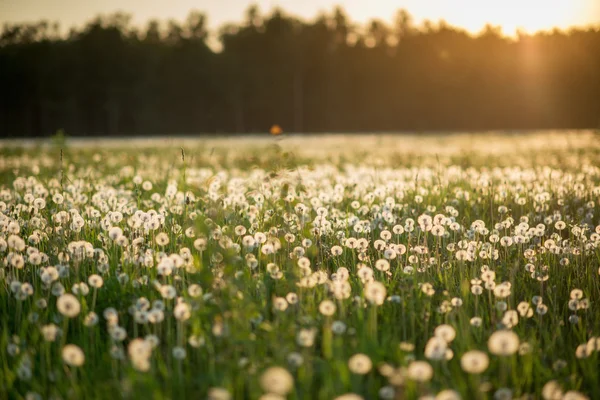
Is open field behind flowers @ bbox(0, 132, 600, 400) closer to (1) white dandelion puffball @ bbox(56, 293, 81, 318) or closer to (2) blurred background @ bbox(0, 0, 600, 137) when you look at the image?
(1) white dandelion puffball @ bbox(56, 293, 81, 318)

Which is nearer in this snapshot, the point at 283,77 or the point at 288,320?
the point at 288,320

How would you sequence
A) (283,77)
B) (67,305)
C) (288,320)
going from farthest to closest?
(283,77) < (288,320) < (67,305)

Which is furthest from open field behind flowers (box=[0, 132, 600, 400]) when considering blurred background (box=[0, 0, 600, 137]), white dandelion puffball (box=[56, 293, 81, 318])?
blurred background (box=[0, 0, 600, 137])

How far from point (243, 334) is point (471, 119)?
6884 cm

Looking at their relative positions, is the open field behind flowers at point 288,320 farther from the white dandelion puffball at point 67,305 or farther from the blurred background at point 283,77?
the blurred background at point 283,77

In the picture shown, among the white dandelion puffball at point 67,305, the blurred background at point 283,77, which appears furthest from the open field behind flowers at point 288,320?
the blurred background at point 283,77

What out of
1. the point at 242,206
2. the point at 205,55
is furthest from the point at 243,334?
the point at 205,55

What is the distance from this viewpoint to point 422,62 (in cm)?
6938

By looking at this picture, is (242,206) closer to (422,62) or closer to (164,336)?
(164,336)

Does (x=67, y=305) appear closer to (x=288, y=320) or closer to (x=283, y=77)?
(x=288, y=320)

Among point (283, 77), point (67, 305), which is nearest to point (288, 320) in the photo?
point (67, 305)

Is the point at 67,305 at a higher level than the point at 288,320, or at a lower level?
higher

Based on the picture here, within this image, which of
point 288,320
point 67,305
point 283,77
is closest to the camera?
point 67,305

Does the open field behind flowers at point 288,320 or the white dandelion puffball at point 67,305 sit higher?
the white dandelion puffball at point 67,305
